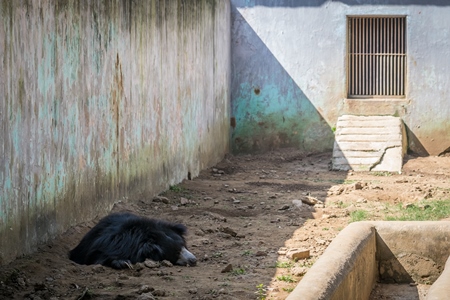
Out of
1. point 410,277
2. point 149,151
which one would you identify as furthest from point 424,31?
point 410,277

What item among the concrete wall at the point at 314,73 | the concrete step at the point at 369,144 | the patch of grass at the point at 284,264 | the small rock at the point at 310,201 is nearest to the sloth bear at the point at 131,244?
the patch of grass at the point at 284,264

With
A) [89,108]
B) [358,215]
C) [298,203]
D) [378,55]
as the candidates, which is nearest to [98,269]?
[89,108]

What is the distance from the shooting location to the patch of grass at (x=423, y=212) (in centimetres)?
752

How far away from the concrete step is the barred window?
28.5 inches

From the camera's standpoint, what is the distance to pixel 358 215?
7.76m

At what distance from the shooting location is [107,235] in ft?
18.5

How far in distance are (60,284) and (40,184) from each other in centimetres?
102

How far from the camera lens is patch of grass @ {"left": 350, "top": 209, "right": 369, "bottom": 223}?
7588mm

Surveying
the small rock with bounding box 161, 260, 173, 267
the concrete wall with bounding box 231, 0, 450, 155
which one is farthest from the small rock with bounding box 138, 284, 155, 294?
the concrete wall with bounding box 231, 0, 450, 155

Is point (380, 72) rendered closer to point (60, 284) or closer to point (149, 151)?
point (149, 151)

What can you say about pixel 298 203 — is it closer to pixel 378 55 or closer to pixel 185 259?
pixel 185 259

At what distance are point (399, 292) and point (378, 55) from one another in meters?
8.66

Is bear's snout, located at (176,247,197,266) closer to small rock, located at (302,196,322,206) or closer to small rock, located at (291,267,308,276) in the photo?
small rock, located at (291,267,308,276)

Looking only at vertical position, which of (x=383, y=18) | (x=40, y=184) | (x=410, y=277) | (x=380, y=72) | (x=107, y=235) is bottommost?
(x=410, y=277)
